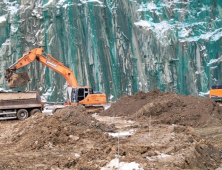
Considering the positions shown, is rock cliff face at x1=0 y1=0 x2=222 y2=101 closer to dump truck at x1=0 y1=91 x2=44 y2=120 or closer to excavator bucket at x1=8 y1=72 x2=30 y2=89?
excavator bucket at x1=8 y1=72 x2=30 y2=89

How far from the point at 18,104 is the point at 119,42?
2200cm

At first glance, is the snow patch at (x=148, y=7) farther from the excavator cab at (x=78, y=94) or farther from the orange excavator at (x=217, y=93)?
the excavator cab at (x=78, y=94)

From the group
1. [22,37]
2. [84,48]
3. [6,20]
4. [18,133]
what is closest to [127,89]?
[84,48]

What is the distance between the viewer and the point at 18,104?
47.9 feet

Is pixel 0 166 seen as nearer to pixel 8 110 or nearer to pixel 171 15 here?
pixel 8 110

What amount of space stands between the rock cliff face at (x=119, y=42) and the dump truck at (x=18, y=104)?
51.6 ft

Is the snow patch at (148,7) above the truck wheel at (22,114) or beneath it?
above

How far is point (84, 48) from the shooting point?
3306 centimetres

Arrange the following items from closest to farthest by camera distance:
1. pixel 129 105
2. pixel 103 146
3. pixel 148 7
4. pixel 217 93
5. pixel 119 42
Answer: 1. pixel 103 146
2. pixel 129 105
3. pixel 217 93
4. pixel 119 42
5. pixel 148 7

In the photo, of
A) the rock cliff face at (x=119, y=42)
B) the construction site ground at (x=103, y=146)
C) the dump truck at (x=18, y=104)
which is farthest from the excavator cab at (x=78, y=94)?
the rock cliff face at (x=119, y=42)

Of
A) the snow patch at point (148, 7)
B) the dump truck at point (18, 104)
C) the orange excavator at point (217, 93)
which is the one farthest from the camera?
the snow patch at point (148, 7)

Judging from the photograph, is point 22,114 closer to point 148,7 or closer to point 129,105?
point 129,105

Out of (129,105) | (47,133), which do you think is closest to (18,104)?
(47,133)

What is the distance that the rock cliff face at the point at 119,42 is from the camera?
31844 millimetres
